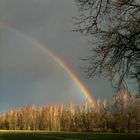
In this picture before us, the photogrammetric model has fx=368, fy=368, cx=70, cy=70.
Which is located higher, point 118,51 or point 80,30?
point 80,30

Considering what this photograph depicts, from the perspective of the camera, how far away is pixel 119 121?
4904 inches

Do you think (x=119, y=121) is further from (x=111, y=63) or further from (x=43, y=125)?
(x=111, y=63)

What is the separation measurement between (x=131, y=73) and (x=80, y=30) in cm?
199

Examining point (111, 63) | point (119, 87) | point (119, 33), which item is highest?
point (119, 33)

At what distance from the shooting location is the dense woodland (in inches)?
4877

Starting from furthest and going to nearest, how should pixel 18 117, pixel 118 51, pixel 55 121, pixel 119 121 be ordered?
1. pixel 18 117
2. pixel 55 121
3. pixel 119 121
4. pixel 118 51

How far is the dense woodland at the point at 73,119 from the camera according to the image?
406ft

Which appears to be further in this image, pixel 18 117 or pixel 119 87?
pixel 18 117

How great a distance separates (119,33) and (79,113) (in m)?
149

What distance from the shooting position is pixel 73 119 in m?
156

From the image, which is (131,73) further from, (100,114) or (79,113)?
(79,113)

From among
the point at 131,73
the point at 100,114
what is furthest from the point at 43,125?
the point at 131,73

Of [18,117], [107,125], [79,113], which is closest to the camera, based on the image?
[107,125]

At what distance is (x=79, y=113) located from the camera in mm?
158625
